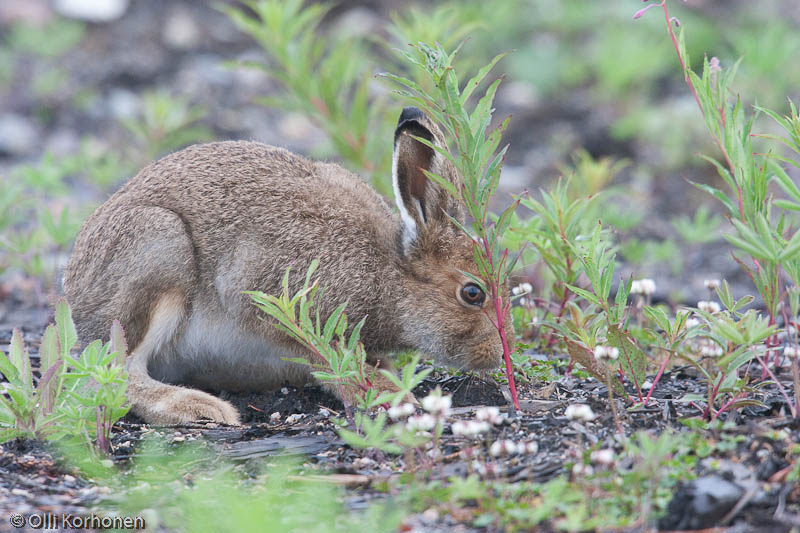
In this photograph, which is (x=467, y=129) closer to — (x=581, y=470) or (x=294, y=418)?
(x=581, y=470)

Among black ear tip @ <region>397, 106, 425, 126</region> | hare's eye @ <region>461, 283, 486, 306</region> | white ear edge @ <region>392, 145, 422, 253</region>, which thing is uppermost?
black ear tip @ <region>397, 106, 425, 126</region>

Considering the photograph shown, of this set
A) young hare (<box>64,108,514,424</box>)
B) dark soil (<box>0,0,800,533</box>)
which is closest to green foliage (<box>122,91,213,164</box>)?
dark soil (<box>0,0,800,533</box>)

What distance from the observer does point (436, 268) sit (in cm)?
558

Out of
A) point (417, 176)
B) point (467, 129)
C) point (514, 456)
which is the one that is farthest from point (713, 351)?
point (417, 176)

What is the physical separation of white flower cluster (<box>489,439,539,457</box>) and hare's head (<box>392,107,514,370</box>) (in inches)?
56.8

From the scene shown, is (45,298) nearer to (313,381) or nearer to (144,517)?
(313,381)

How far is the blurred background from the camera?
863 centimetres

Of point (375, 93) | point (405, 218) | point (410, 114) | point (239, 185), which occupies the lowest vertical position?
point (405, 218)

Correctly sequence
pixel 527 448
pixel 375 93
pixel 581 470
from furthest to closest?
pixel 375 93, pixel 527 448, pixel 581 470

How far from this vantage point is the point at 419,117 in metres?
5.18

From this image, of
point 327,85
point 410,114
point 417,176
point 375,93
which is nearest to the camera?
point 410,114

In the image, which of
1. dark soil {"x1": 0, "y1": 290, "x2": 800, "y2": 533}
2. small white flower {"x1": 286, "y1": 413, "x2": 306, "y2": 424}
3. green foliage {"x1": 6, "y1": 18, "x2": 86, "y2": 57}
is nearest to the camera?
dark soil {"x1": 0, "y1": 290, "x2": 800, "y2": 533}

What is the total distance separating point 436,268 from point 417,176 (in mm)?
585

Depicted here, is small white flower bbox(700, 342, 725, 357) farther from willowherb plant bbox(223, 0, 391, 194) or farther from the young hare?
willowherb plant bbox(223, 0, 391, 194)
